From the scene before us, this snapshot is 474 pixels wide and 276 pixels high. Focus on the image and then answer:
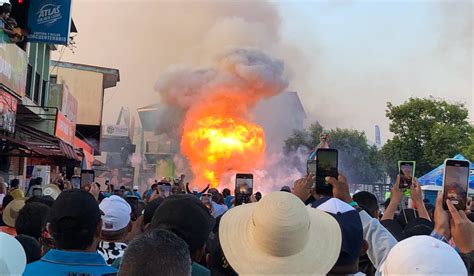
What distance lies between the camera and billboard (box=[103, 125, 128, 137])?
7200cm

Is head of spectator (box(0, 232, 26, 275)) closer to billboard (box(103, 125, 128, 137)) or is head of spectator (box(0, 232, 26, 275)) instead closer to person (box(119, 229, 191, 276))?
person (box(119, 229, 191, 276))

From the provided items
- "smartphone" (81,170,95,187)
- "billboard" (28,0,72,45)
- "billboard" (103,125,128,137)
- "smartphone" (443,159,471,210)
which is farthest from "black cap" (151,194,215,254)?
"billboard" (103,125,128,137)

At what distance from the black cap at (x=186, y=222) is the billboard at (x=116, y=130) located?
231 feet

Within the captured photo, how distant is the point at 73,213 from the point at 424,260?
201cm

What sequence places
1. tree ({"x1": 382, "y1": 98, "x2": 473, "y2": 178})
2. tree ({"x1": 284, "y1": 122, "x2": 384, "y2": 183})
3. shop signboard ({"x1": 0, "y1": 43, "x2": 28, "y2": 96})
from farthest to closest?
tree ({"x1": 284, "y1": 122, "x2": 384, "y2": 183}) < tree ({"x1": 382, "y1": 98, "x2": 473, "y2": 178}) < shop signboard ({"x1": 0, "y1": 43, "x2": 28, "y2": 96})

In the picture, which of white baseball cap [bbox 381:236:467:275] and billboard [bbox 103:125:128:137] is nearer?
white baseball cap [bbox 381:236:467:275]

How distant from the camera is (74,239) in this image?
3041 mm

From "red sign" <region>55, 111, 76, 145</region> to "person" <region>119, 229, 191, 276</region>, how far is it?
21.4 metres

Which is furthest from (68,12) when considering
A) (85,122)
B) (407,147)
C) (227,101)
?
(407,147)

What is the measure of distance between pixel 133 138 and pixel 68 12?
59393mm

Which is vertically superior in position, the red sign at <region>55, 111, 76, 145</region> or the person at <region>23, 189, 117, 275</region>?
the red sign at <region>55, 111, 76, 145</region>

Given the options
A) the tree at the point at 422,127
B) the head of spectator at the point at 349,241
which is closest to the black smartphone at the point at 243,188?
the head of spectator at the point at 349,241

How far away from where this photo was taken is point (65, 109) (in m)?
27.8

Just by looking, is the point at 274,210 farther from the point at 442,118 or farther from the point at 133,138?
the point at 133,138
